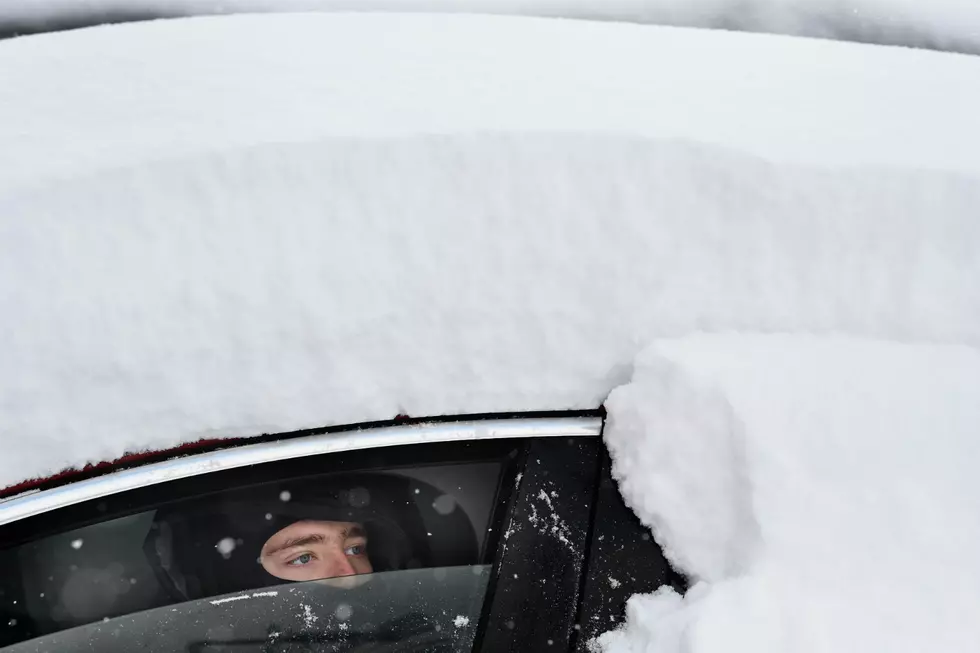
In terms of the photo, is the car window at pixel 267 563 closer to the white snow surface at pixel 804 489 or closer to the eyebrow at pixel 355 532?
the eyebrow at pixel 355 532

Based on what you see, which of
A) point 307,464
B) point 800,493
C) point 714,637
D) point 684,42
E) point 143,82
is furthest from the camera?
point 684,42

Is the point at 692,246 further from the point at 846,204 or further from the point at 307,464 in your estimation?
the point at 307,464

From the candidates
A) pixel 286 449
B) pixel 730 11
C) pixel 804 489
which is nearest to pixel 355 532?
pixel 286 449

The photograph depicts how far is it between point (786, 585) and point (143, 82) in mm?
1456

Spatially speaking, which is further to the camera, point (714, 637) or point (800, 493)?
point (800, 493)

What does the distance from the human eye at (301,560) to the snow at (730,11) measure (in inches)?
50.0

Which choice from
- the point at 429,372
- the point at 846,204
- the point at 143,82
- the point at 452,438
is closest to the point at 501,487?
the point at 452,438

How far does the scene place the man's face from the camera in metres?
1.34

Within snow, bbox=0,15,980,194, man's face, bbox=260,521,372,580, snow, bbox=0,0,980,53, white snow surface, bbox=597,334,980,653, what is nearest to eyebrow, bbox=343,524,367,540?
man's face, bbox=260,521,372,580

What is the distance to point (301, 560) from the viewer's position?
1410 mm

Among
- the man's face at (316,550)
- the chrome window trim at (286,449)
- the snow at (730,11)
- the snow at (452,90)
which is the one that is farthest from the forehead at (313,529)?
the snow at (730,11)

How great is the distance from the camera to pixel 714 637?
39.3 inches

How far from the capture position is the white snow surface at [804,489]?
3.35 ft

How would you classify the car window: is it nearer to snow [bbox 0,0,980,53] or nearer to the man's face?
the man's face
